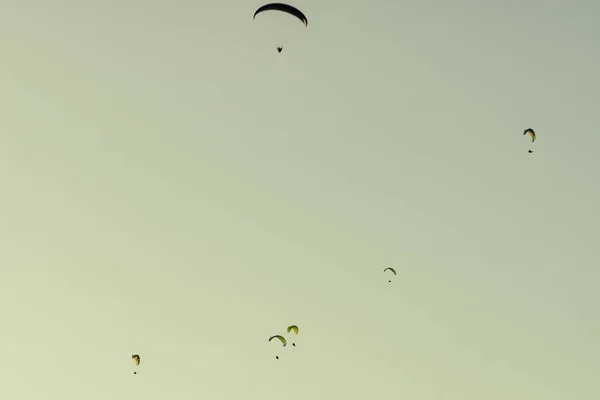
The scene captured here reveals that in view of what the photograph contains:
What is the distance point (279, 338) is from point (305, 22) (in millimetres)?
23967

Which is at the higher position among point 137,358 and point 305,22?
point 305,22

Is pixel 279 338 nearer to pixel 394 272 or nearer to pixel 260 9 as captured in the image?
pixel 394 272

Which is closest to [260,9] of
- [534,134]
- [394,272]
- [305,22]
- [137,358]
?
[305,22]

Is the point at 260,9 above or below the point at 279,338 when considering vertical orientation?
above

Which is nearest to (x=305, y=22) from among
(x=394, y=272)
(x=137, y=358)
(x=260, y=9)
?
(x=260, y=9)

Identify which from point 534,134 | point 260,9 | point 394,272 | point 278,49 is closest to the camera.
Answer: point 260,9

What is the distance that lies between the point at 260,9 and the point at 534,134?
23.6m

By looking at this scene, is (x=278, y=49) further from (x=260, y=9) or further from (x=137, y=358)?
(x=137, y=358)

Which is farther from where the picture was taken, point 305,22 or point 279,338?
point 279,338

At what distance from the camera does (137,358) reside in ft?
212

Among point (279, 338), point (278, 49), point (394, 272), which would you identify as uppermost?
point (278, 49)

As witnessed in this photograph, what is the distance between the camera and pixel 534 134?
55969 millimetres

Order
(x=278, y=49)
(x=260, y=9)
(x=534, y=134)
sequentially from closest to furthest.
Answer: (x=260, y=9) < (x=278, y=49) < (x=534, y=134)

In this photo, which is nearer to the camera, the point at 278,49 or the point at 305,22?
the point at 305,22
